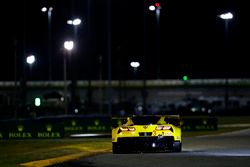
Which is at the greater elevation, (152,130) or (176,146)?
(152,130)

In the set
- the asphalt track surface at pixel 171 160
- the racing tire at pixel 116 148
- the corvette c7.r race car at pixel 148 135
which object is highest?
the corvette c7.r race car at pixel 148 135

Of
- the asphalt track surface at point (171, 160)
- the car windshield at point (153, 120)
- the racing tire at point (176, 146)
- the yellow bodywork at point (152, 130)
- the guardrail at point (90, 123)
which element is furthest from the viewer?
the guardrail at point (90, 123)

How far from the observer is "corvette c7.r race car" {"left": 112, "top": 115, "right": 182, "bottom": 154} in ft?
74.1

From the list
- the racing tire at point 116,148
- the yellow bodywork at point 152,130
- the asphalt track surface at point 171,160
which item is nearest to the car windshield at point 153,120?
the yellow bodywork at point 152,130

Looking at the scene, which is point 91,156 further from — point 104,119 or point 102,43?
point 102,43

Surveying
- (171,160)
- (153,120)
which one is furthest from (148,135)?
(171,160)

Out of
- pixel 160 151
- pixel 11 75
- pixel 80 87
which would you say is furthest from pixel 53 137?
pixel 11 75

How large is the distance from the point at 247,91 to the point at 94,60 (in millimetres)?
34380

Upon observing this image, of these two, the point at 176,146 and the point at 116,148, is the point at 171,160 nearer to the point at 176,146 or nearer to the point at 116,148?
the point at 176,146

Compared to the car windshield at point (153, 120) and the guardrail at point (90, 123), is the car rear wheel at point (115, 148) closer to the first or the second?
the car windshield at point (153, 120)

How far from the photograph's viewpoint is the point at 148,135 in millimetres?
22625

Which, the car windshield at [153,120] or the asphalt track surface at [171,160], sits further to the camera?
the car windshield at [153,120]

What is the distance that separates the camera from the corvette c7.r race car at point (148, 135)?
22.6 metres

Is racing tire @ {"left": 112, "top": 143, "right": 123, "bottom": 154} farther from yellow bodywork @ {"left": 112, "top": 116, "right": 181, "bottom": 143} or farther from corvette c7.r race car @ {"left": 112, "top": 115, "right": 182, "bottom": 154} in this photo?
yellow bodywork @ {"left": 112, "top": 116, "right": 181, "bottom": 143}
